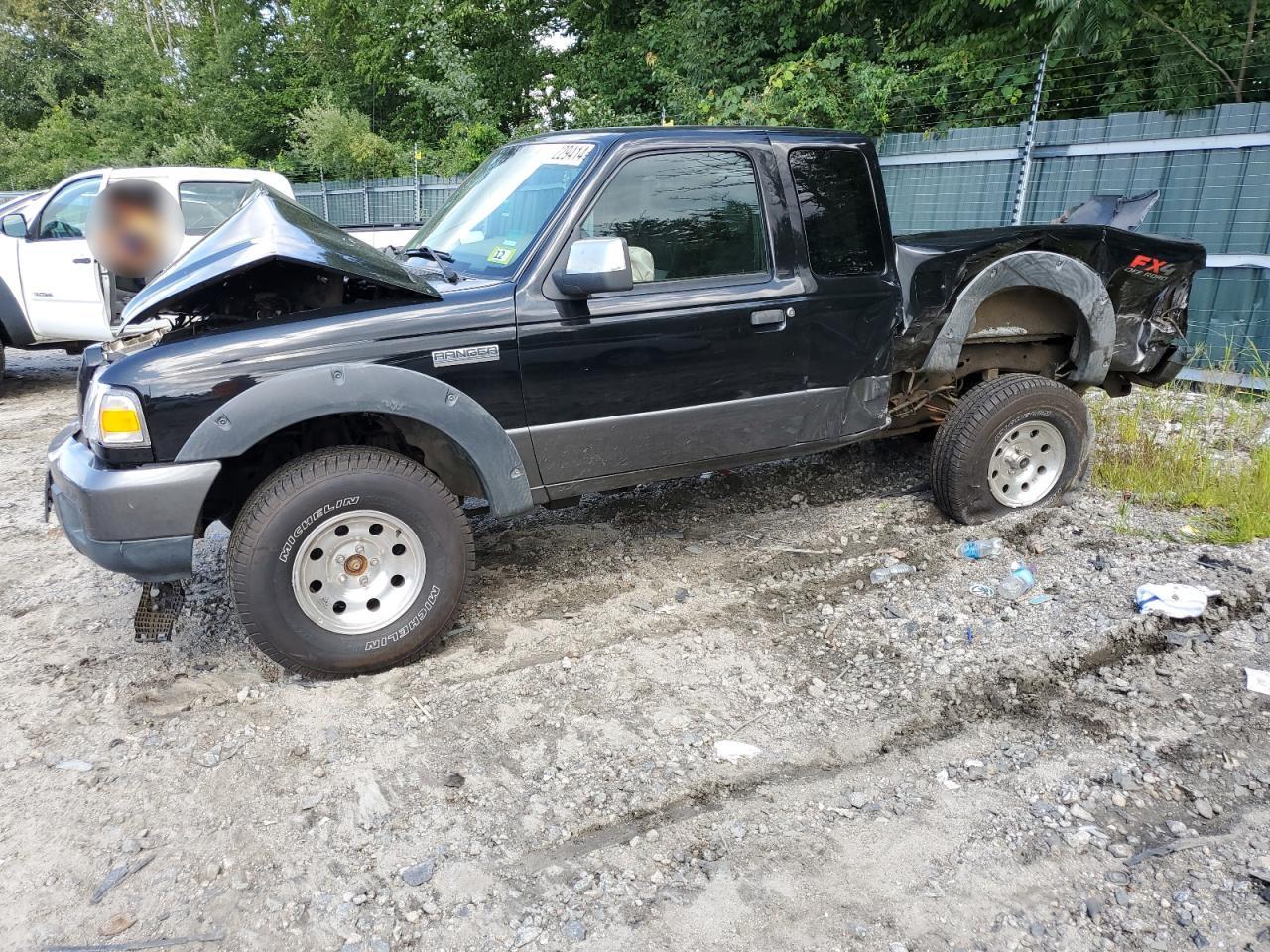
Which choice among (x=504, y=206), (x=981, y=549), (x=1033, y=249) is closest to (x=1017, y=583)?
(x=981, y=549)

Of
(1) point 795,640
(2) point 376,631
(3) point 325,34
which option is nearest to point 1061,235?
(1) point 795,640

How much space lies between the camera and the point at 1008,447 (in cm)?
486

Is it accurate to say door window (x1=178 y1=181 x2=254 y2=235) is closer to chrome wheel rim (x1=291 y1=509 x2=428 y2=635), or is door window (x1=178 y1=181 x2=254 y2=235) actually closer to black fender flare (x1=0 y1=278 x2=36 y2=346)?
black fender flare (x1=0 y1=278 x2=36 y2=346)

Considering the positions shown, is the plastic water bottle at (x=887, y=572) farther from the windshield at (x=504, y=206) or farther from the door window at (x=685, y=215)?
the windshield at (x=504, y=206)

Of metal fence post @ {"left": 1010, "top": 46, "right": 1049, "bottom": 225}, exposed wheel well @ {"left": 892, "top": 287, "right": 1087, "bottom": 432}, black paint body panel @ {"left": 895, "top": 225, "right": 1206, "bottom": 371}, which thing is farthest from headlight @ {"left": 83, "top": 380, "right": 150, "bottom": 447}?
metal fence post @ {"left": 1010, "top": 46, "right": 1049, "bottom": 225}

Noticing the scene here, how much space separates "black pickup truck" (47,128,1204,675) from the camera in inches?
124

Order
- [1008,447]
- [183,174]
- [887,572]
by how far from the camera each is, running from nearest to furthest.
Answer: [887,572] → [1008,447] → [183,174]

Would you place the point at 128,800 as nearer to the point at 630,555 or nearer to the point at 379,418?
the point at 379,418

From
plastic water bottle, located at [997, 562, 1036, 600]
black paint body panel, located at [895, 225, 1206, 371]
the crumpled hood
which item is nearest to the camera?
the crumpled hood

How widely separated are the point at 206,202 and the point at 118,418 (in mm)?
6551

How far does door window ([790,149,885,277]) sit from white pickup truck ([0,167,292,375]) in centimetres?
654

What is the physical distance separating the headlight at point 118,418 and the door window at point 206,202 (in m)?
6.20

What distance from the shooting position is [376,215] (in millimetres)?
19391

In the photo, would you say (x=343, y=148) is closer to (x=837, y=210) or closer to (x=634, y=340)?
(x=837, y=210)
